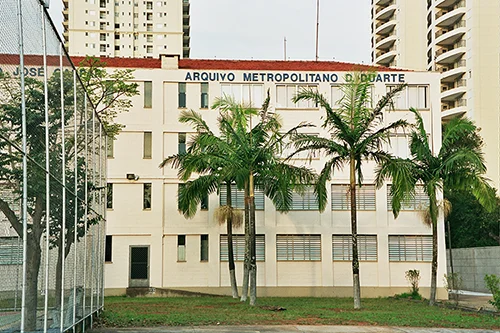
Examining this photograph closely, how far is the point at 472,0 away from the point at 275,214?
45.9 metres

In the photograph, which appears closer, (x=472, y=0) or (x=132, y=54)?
(x=472, y=0)

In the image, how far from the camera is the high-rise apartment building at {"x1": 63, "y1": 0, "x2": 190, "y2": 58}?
4653 inches

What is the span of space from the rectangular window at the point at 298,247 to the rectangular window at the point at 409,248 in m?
4.08

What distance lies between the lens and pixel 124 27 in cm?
12112

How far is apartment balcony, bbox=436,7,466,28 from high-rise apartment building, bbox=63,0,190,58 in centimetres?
4818

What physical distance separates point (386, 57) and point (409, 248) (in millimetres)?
58581

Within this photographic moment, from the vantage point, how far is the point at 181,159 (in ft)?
109

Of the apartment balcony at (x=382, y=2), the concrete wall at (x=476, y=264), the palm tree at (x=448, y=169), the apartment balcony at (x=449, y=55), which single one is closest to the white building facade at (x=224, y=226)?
the concrete wall at (x=476, y=264)

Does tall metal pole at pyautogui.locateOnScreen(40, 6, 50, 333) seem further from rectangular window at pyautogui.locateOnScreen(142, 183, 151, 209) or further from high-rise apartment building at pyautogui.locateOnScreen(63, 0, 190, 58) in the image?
high-rise apartment building at pyautogui.locateOnScreen(63, 0, 190, 58)

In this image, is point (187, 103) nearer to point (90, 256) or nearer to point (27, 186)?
point (90, 256)

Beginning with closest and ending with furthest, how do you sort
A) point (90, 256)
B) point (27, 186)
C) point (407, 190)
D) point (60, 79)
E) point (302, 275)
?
1. point (27, 186)
2. point (60, 79)
3. point (90, 256)
4. point (407, 190)
5. point (302, 275)

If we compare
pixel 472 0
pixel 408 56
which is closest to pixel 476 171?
pixel 472 0

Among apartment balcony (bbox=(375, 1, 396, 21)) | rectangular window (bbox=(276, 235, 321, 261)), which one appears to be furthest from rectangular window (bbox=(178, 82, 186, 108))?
apartment balcony (bbox=(375, 1, 396, 21))

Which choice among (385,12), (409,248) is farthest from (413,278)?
(385,12)
